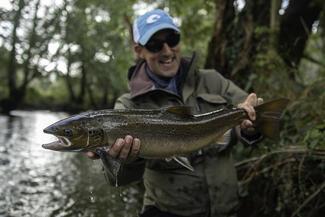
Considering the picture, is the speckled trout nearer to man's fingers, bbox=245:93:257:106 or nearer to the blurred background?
man's fingers, bbox=245:93:257:106

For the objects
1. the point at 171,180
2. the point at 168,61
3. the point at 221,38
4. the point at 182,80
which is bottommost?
the point at 171,180

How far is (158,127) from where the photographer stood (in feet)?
11.1

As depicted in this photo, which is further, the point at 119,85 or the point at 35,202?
the point at 119,85

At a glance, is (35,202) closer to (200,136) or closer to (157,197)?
(157,197)

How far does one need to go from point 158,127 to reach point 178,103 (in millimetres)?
666

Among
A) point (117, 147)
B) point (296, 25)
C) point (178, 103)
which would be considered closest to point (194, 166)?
point (178, 103)

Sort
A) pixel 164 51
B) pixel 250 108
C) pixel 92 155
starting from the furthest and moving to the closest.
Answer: pixel 164 51, pixel 250 108, pixel 92 155

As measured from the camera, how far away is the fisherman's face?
4043mm

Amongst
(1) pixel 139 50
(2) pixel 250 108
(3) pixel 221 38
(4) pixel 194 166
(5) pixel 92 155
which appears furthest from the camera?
(3) pixel 221 38

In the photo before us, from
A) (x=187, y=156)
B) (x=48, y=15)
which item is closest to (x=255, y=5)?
(x=187, y=156)

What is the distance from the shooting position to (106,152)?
127 inches

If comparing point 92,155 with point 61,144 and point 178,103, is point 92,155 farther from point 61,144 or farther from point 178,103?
point 178,103

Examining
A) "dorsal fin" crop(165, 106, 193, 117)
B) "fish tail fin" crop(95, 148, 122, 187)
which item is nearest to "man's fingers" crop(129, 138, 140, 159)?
"fish tail fin" crop(95, 148, 122, 187)

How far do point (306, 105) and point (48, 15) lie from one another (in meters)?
22.4
